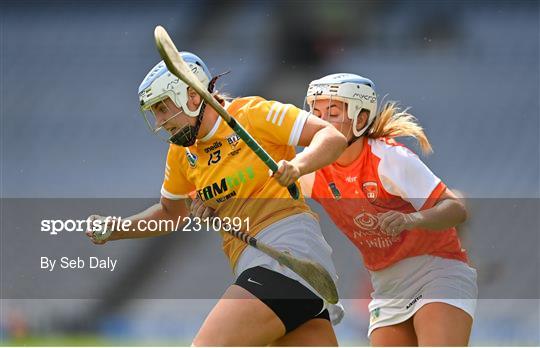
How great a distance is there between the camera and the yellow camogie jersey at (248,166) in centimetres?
359

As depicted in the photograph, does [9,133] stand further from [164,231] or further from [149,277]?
[164,231]

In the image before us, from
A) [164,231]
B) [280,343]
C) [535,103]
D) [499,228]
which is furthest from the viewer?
[535,103]

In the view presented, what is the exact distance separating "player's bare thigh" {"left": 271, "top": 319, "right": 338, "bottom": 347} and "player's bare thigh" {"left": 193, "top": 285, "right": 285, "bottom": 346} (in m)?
0.17

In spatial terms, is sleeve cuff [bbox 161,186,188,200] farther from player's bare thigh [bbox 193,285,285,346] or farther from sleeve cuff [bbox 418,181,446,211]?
sleeve cuff [bbox 418,181,446,211]

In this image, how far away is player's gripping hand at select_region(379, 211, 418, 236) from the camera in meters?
3.79

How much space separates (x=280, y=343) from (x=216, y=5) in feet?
14.4

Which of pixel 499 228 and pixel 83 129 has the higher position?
pixel 83 129

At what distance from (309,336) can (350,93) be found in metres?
1.17

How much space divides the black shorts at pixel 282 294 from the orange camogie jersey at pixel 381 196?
2.34 feet

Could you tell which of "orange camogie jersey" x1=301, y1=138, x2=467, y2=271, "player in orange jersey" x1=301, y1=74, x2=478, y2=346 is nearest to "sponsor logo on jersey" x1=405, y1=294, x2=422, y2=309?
"player in orange jersey" x1=301, y1=74, x2=478, y2=346

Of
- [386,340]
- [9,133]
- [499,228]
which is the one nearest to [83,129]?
[9,133]

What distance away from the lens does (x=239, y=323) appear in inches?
129

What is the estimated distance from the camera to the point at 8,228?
6543mm

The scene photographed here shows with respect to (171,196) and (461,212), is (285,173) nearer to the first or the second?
(171,196)
